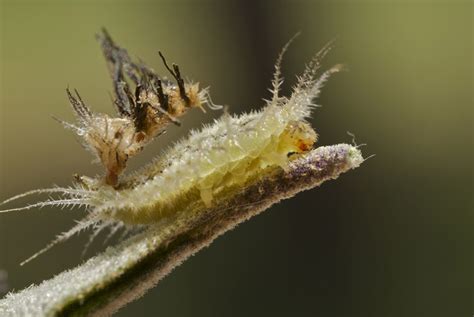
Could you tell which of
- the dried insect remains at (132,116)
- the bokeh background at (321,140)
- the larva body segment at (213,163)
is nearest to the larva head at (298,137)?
the larva body segment at (213,163)

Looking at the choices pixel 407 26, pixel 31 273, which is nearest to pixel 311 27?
pixel 407 26

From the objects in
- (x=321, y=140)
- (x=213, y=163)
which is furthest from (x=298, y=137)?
(x=321, y=140)

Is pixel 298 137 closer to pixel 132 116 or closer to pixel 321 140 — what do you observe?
pixel 132 116

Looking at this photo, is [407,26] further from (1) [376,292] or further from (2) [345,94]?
(1) [376,292]

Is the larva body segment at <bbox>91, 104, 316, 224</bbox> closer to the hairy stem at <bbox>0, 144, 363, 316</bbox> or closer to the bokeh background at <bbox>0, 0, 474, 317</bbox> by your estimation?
the hairy stem at <bbox>0, 144, 363, 316</bbox>

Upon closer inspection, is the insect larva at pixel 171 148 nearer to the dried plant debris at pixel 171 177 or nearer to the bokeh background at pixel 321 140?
the dried plant debris at pixel 171 177
